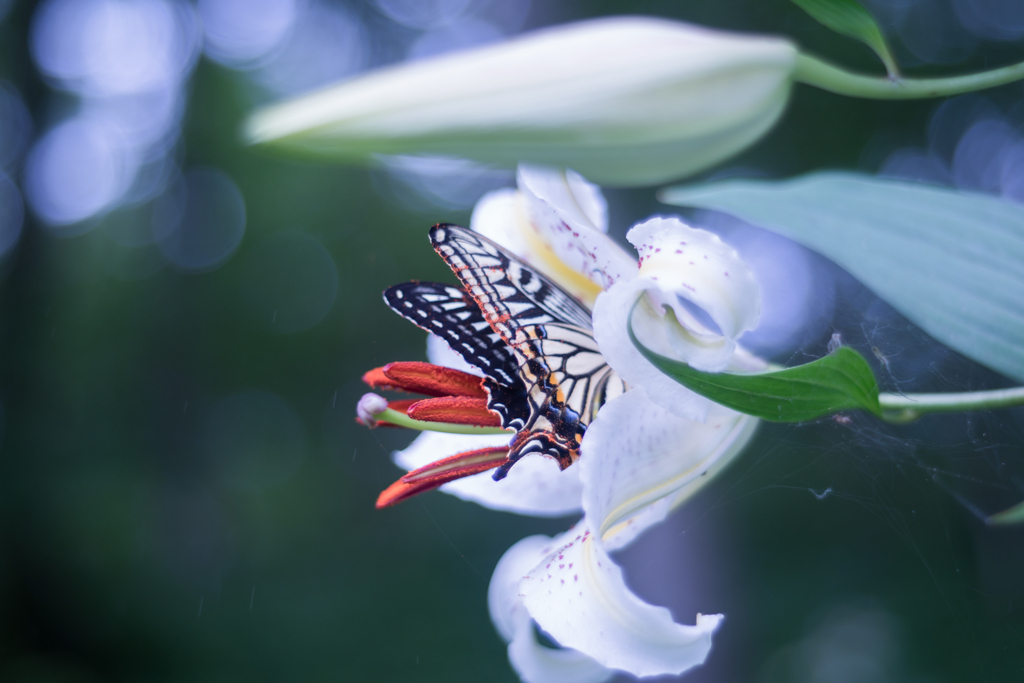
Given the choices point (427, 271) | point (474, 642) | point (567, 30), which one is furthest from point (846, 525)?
point (567, 30)

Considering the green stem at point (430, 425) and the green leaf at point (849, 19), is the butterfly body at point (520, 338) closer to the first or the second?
the green stem at point (430, 425)

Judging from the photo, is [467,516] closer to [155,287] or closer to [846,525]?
[846,525]

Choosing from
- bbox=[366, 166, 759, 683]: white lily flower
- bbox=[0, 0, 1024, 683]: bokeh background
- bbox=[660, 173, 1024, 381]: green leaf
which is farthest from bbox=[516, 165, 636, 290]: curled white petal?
bbox=[0, 0, 1024, 683]: bokeh background

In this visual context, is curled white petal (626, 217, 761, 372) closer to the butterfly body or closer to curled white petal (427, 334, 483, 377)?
the butterfly body

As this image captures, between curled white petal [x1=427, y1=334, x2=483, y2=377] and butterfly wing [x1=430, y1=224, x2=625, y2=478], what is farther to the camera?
curled white petal [x1=427, y1=334, x2=483, y2=377]

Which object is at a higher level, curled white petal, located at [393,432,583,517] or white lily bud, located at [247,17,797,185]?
white lily bud, located at [247,17,797,185]

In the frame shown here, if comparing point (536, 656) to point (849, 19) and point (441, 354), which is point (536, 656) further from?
point (849, 19)

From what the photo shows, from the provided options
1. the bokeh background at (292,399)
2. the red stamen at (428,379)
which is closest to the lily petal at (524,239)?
the red stamen at (428,379)
